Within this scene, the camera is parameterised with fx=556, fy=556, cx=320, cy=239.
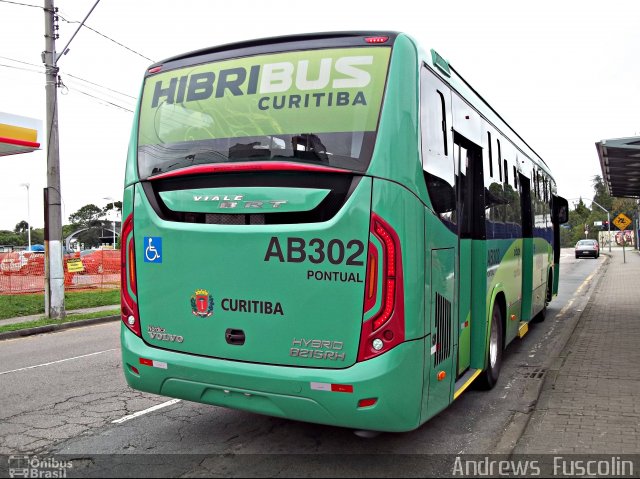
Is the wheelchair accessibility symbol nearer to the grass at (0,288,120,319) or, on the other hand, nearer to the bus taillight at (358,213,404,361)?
the bus taillight at (358,213,404,361)

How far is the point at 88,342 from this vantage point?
1055 cm

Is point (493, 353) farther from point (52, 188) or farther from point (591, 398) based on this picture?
point (52, 188)

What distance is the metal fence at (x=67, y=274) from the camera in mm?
20428

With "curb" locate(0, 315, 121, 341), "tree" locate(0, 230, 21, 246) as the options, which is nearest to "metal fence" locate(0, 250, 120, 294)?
"curb" locate(0, 315, 121, 341)

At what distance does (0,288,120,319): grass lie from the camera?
49.0ft

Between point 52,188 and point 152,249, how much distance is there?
10.2 m

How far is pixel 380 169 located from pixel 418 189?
0.38 m

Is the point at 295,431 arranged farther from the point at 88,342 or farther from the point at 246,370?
the point at 88,342

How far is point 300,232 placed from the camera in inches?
155

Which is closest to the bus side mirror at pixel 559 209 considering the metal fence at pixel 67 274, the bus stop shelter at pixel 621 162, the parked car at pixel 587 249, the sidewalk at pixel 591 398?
the bus stop shelter at pixel 621 162

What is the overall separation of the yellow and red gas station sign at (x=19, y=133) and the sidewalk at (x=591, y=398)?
47.7 ft

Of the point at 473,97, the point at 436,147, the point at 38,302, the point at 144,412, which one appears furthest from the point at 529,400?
the point at 38,302

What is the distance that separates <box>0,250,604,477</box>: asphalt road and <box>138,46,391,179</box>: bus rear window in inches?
90.0

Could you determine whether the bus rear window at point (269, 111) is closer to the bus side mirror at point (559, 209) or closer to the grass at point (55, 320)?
the grass at point (55, 320)
